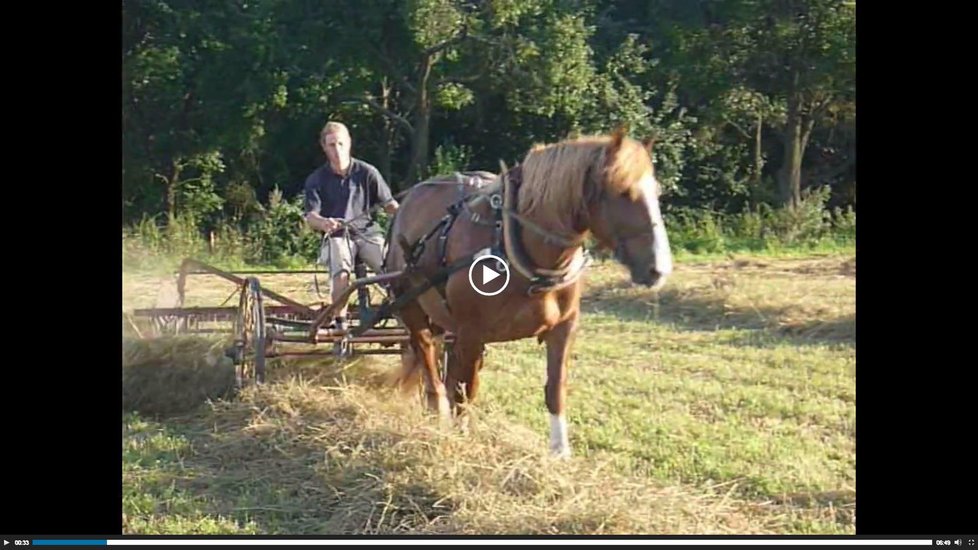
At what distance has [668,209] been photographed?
10.6 meters

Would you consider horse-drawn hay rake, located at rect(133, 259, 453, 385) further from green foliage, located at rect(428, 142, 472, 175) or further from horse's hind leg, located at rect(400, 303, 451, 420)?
green foliage, located at rect(428, 142, 472, 175)

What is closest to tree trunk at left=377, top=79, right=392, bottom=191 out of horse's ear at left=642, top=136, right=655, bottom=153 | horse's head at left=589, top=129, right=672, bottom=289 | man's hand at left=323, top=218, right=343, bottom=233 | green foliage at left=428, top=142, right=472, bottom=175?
green foliage at left=428, top=142, right=472, bottom=175

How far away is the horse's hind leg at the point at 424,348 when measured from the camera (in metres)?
5.50

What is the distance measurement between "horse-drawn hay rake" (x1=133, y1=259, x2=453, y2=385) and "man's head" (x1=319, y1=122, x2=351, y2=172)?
608mm

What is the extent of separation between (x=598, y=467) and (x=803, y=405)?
2017 mm

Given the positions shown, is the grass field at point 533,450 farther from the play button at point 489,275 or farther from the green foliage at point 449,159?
the green foliage at point 449,159

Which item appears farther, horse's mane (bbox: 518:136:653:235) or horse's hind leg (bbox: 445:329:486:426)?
horse's hind leg (bbox: 445:329:486:426)

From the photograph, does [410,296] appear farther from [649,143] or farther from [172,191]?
[172,191]

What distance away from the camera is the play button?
4.65 metres

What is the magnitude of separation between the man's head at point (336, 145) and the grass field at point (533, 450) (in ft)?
3.81

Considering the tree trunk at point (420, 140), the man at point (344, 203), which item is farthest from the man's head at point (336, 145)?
the tree trunk at point (420, 140)

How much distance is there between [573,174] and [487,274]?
2.04 feet

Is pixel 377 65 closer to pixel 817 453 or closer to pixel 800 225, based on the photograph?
pixel 800 225
